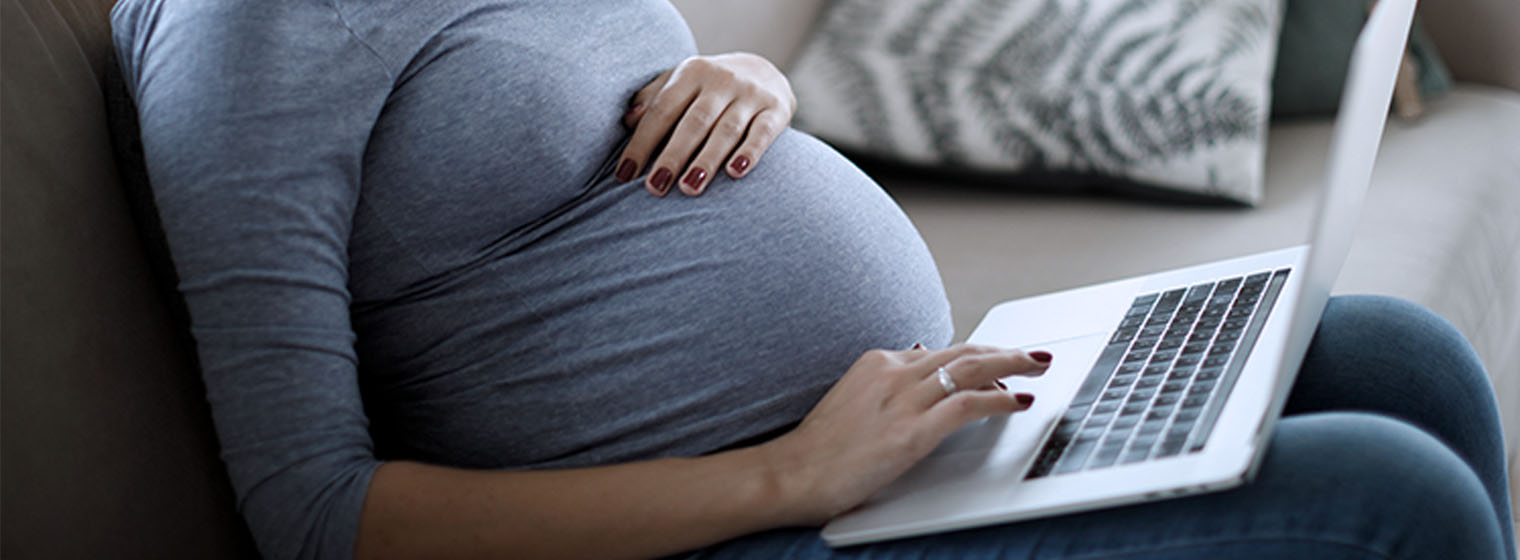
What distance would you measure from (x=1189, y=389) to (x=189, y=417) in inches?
27.7

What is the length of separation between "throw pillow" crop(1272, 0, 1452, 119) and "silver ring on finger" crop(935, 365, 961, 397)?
45.7 inches

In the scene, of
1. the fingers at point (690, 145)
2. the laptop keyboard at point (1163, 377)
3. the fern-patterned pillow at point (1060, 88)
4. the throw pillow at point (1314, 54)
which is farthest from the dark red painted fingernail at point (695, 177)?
the throw pillow at point (1314, 54)

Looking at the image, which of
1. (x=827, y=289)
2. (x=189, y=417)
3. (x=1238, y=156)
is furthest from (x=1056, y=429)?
(x=1238, y=156)

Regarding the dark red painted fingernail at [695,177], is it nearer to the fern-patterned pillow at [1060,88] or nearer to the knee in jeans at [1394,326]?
the knee in jeans at [1394,326]

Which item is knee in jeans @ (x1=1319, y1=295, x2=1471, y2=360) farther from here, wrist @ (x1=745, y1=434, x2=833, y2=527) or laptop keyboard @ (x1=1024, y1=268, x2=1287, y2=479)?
wrist @ (x1=745, y1=434, x2=833, y2=527)

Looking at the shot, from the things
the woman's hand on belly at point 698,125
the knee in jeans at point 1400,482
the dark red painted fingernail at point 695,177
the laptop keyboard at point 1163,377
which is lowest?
the laptop keyboard at point 1163,377

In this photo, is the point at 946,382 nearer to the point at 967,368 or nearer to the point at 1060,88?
the point at 967,368

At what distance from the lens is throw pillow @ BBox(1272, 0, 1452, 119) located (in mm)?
1615

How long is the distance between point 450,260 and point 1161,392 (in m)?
0.47

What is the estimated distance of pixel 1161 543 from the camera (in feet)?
2.09

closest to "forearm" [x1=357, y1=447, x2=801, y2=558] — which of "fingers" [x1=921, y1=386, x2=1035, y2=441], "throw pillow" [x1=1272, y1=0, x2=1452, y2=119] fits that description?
"fingers" [x1=921, y1=386, x2=1035, y2=441]

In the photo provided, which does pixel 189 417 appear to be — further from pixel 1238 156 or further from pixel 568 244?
pixel 1238 156

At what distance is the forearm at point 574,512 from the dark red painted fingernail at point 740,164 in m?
0.22

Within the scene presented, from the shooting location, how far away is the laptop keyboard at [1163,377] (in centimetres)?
67
